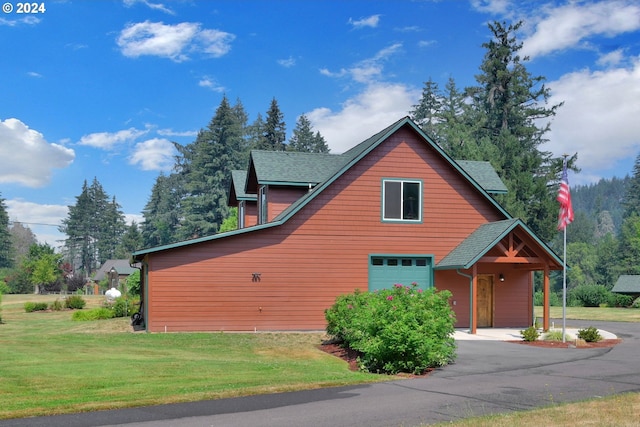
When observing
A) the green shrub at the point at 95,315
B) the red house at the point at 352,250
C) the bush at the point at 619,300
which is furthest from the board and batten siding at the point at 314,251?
the bush at the point at 619,300

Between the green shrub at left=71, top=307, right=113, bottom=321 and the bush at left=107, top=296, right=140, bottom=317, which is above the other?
the bush at left=107, top=296, right=140, bottom=317

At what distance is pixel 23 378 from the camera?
13.9 meters

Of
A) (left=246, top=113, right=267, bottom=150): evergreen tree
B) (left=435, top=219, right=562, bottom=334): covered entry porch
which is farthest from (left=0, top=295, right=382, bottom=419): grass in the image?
(left=246, top=113, right=267, bottom=150): evergreen tree

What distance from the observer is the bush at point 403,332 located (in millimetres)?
15883

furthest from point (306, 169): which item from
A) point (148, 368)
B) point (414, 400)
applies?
point (414, 400)

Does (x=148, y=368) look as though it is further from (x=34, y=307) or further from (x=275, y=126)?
(x=275, y=126)

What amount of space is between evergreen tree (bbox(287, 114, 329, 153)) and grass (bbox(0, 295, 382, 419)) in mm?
75300

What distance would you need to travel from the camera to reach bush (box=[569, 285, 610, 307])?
2168 inches

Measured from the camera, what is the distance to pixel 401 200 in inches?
1118

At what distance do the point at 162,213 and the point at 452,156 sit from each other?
7464 centimetres

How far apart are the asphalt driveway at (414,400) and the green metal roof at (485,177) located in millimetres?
15993

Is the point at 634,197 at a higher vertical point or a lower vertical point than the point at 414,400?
higher

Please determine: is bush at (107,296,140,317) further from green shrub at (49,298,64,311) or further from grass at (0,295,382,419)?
green shrub at (49,298,64,311)

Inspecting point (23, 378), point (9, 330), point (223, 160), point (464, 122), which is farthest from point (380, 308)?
point (223, 160)
